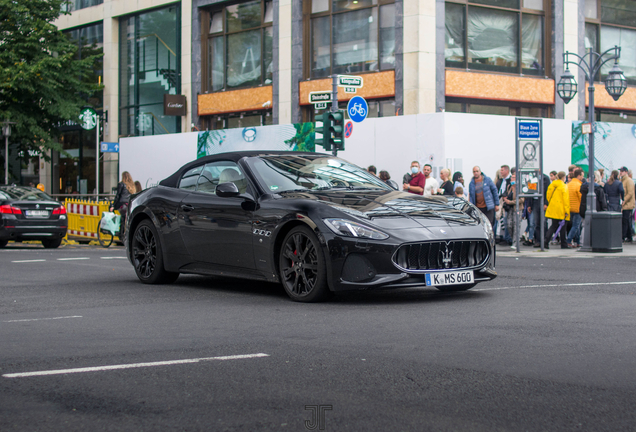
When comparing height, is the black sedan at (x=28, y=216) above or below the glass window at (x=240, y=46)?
below

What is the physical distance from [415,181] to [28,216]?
917cm

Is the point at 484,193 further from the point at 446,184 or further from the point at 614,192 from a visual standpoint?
the point at 614,192

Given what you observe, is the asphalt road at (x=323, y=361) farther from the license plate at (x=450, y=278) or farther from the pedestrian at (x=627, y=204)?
the pedestrian at (x=627, y=204)

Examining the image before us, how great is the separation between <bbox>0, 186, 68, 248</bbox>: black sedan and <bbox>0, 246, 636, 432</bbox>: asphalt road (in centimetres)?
1154

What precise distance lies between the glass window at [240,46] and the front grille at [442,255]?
2275 cm

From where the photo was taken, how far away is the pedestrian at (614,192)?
814 inches

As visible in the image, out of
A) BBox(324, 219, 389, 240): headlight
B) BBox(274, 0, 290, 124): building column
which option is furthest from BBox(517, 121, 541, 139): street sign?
BBox(274, 0, 290, 124): building column

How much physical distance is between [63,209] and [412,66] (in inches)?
442

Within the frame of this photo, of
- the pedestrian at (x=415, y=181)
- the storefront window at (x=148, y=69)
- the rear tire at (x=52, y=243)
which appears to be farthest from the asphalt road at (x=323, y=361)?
the storefront window at (x=148, y=69)

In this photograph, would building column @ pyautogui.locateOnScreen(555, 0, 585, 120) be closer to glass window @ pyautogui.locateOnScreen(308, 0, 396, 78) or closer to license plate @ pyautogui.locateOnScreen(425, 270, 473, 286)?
glass window @ pyautogui.locateOnScreen(308, 0, 396, 78)

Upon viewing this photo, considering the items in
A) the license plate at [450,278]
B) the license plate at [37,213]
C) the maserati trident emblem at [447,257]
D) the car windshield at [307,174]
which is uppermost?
the car windshield at [307,174]

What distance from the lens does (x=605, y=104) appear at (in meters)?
29.7

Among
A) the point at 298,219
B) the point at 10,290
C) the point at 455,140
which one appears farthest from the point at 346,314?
the point at 455,140

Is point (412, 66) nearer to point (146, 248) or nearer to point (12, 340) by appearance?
point (146, 248)
